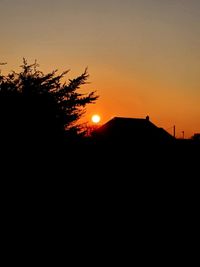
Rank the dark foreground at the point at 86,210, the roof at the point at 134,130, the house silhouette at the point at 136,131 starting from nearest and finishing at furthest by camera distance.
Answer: the dark foreground at the point at 86,210
the house silhouette at the point at 136,131
the roof at the point at 134,130

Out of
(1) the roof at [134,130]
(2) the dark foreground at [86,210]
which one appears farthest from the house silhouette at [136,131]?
(2) the dark foreground at [86,210]

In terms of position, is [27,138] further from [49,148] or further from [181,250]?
[181,250]

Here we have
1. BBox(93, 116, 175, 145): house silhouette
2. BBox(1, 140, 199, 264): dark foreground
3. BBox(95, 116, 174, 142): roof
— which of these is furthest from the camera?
BBox(95, 116, 174, 142): roof

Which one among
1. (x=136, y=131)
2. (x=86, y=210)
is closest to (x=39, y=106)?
(x=86, y=210)

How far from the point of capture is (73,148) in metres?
7.65

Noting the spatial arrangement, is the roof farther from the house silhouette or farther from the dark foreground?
the dark foreground

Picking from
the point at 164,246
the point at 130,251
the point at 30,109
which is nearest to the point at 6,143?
the point at 30,109

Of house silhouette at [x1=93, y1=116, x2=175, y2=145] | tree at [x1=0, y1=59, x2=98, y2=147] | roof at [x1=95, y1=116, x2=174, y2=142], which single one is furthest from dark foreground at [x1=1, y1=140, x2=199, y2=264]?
roof at [x1=95, y1=116, x2=174, y2=142]

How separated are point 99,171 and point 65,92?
7.47 ft

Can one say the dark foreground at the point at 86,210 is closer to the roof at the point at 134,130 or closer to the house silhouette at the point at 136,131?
the house silhouette at the point at 136,131

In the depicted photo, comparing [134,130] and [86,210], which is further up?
[134,130]

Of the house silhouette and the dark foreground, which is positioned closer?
the dark foreground

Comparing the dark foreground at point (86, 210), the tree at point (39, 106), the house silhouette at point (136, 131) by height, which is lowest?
the dark foreground at point (86, 210)

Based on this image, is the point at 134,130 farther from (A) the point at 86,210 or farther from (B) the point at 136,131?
(A) the point at 86,210
